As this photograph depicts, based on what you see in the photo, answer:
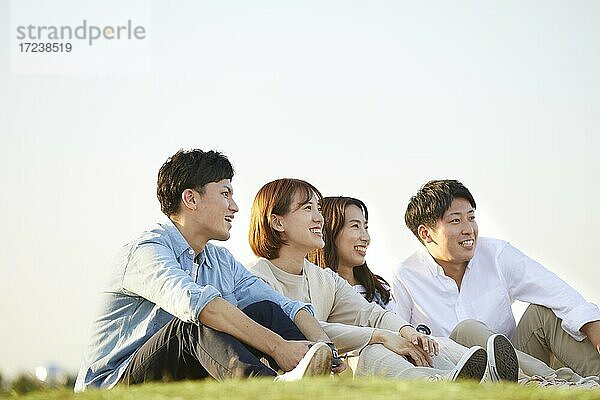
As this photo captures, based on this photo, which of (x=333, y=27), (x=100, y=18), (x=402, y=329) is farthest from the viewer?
(x=333, y=27)

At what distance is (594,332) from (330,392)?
214cm

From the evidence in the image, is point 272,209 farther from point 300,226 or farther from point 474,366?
point 474,366

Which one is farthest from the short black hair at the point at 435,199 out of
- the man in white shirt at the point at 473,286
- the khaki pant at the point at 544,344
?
the khaki pant at the point at 544,344

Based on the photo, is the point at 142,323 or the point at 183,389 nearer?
the point at 183,389

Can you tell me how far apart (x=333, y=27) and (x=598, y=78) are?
64.2 inches

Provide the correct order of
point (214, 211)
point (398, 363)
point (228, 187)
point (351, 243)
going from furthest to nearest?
point (351, 243) → point (228, 187) → point (214, 211) → point (398, 363)

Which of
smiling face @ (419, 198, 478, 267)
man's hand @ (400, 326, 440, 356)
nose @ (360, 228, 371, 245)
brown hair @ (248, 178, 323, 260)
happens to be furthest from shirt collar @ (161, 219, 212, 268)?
smiling face @ (419, 198, 478, 267)

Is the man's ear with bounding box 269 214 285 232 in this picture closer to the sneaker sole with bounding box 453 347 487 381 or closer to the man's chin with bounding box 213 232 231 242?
the man's chin with bounding box 213 232 231 242

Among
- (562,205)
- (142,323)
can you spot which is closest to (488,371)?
(142,323)

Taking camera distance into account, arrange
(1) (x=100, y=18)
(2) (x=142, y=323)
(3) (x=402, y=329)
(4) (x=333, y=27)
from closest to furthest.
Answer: (2) (x=142, y=323), (3) (x=402, y=329), (1) (x=100, y=18), (4) (x=333, y=27)

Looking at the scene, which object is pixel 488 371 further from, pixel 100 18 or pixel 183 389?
pixel 100 18

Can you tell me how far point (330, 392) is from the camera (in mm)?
1177

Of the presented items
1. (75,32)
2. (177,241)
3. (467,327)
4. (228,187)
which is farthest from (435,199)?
(75,32)

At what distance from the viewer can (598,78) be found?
5410mm
